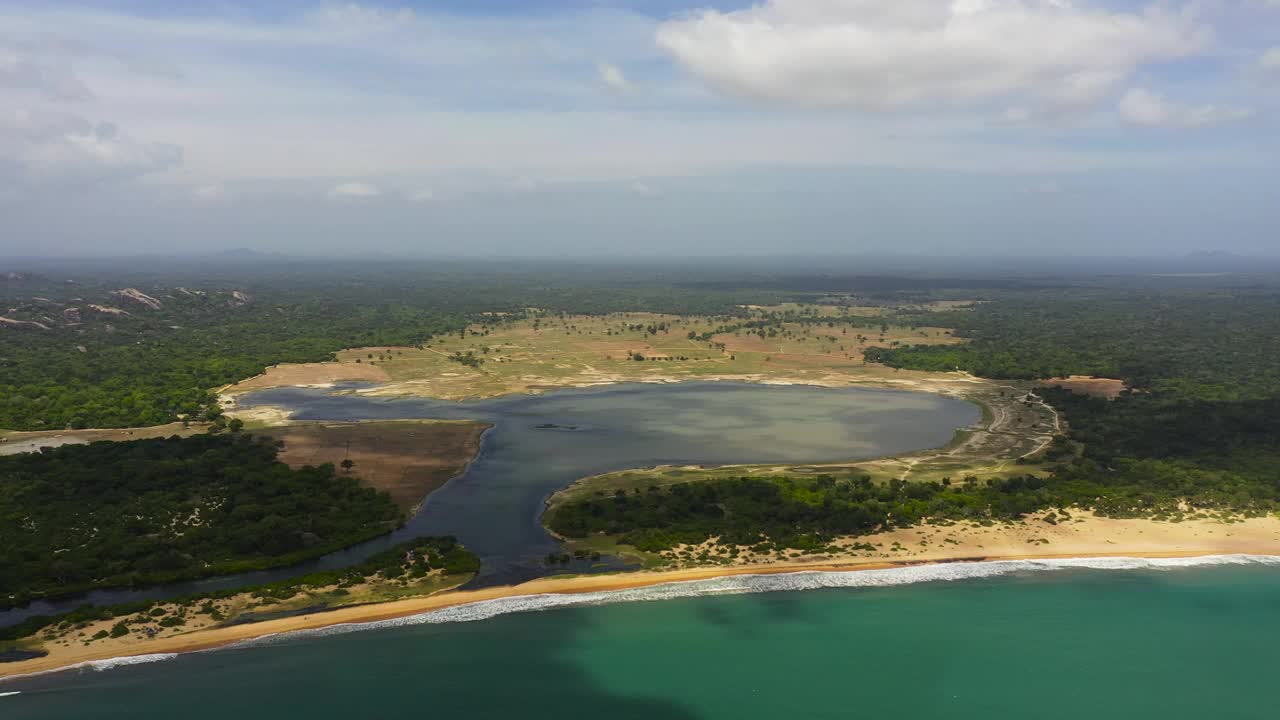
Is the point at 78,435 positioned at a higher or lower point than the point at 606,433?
higher

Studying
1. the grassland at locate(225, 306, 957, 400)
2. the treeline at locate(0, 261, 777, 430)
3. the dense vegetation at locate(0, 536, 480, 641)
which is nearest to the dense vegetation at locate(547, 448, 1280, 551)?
the dense vegetation at locate(0, 536, 480, 641)

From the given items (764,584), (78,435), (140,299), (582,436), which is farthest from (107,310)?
(764,584)

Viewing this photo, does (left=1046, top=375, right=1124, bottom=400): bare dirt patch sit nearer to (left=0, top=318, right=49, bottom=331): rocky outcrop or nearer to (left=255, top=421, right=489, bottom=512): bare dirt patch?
(left=255, top=421, right=489, bottom=512): bare dirt patch

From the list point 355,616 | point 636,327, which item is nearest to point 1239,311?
point 636,327

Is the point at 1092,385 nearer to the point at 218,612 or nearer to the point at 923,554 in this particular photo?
the point at 923,554

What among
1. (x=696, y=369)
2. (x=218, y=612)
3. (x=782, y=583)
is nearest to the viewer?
(x=218, y=612)

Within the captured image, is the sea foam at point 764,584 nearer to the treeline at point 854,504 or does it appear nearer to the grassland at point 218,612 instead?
the grassland at point 218,612

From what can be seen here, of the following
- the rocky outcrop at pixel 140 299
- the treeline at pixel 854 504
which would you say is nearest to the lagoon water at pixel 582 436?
the treeline at pixel 854 504

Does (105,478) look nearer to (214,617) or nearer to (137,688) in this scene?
(214,617)
